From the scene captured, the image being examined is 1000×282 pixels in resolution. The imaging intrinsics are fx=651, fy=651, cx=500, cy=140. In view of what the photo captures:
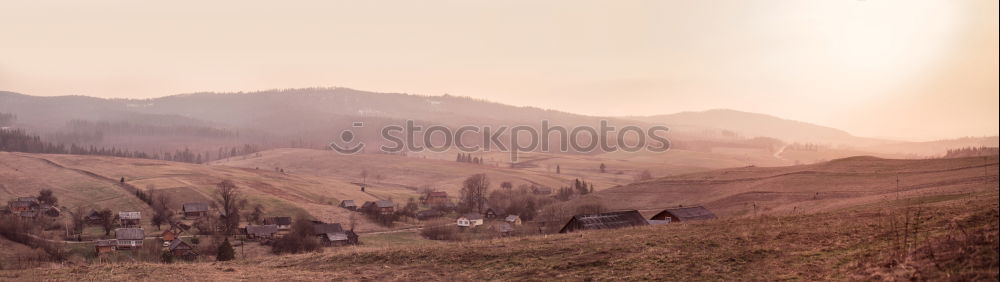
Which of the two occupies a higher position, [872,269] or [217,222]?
[872,269]

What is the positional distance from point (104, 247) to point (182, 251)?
9.96 metres

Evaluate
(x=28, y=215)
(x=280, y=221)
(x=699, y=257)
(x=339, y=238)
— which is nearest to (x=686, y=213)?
(x=699, y=257)

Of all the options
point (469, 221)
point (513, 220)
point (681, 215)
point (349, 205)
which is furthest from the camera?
point (349, 205)

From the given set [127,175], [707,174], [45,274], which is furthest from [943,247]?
[127,175]

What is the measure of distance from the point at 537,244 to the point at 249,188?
112m

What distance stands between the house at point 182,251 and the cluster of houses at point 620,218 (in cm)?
3921

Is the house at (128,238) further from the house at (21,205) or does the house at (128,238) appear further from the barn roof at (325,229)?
the house at (21,205)

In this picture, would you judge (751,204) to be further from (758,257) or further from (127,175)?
(127,175)

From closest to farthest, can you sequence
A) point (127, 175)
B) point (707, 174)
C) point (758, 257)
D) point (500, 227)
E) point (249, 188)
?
point (758, 257), point (500, 227), point (707, 174), point (249, 188), point (127, 175)

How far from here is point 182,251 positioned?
68.3 m

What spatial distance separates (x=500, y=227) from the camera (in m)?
88.9

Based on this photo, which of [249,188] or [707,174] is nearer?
[707,174]

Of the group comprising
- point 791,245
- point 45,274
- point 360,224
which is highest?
point 791,245

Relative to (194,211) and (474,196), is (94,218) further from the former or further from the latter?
(474,196)
